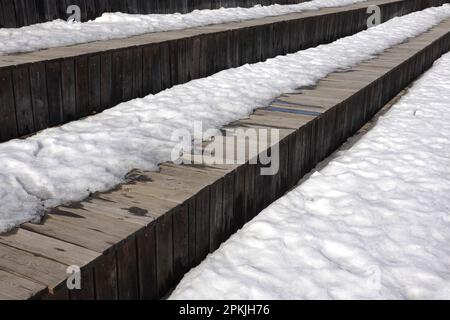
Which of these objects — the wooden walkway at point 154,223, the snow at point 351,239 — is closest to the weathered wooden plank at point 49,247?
the wooden walkway at point 154,223

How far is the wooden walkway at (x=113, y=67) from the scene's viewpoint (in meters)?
4.14

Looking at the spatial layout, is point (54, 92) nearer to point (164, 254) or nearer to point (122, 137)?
point (122, 137)

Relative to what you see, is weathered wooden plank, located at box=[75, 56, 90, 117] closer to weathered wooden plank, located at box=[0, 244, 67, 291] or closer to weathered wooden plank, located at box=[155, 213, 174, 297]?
weathered wooden plank, located at box=[155, 213, 174, 297]

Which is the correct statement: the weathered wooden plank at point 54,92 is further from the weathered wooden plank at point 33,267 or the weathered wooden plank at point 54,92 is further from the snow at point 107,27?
the weathered wooden plank at point 33,267

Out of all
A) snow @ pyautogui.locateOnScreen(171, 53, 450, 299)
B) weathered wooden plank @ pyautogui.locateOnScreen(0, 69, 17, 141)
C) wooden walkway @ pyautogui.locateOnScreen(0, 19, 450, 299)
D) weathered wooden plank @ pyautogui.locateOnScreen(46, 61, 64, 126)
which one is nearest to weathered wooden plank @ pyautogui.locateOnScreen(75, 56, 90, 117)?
weathered wooden plank @ pyautogui.locateOnScreen(46, 61, 64, 126)

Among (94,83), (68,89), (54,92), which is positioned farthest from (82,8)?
(54,92)

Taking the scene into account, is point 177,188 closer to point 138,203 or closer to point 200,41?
point 138,203

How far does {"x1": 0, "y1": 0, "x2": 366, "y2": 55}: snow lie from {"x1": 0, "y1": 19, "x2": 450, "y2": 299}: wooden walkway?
86.6 inches

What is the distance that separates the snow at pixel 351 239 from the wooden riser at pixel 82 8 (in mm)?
3723

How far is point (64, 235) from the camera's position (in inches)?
100

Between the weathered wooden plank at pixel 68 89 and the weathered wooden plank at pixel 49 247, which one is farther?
the weathered wooden plank at pixel 68 89

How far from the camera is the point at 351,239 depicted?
3.41m

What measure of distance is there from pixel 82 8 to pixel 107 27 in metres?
0.63
